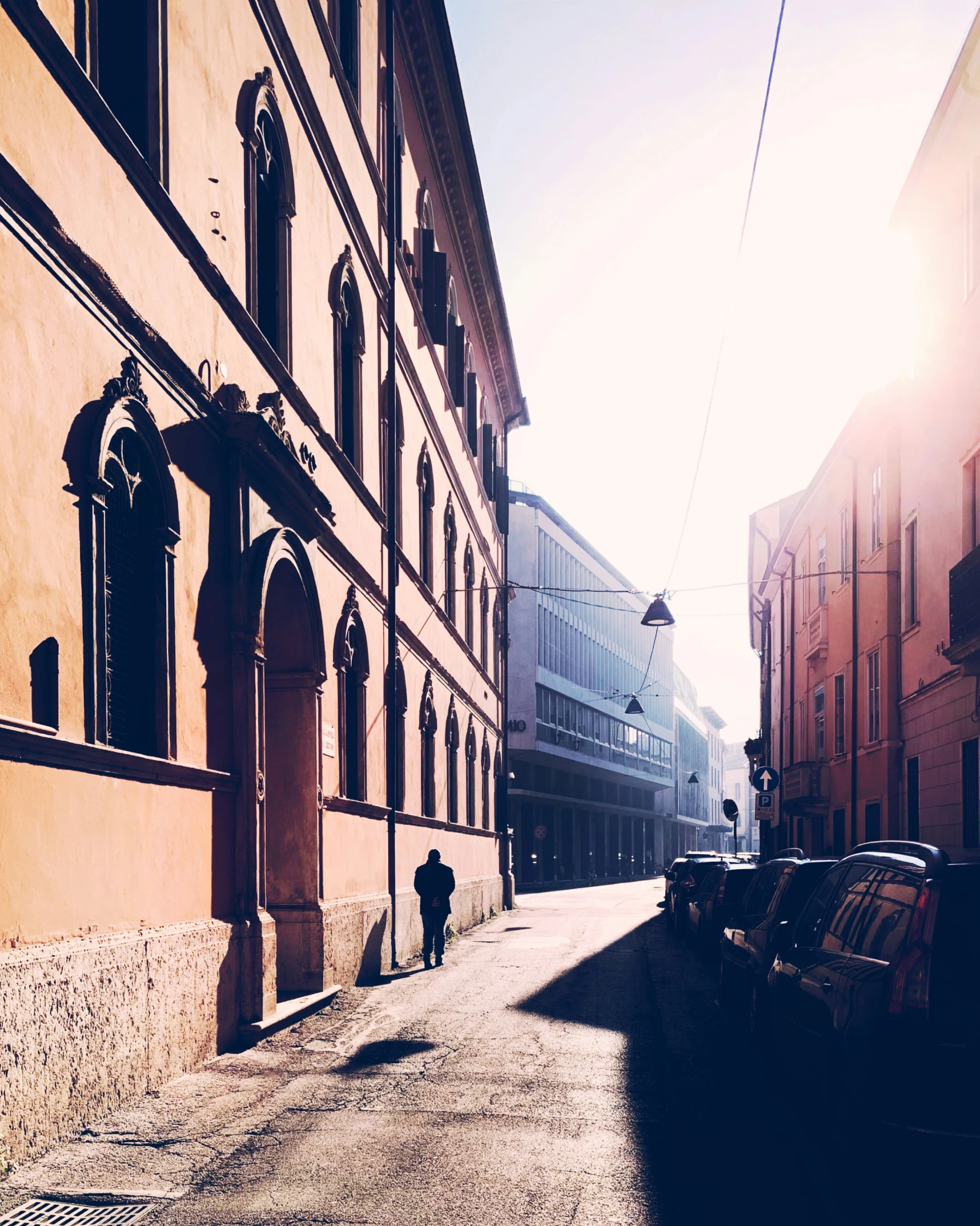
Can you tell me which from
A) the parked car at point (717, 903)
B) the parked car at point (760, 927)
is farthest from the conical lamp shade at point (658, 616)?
the parked car at point (760, 927)

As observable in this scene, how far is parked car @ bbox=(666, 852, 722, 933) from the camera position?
21781 mm

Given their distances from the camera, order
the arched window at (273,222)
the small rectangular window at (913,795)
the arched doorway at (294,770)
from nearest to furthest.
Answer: the arched window at (273,222), the arched doorway at (294,770), the small rectangular window at (913,795)

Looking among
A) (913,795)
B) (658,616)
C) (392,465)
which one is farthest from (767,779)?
(392,465)

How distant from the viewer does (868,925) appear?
648cm

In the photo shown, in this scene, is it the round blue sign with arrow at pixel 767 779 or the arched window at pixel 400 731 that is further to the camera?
the round blue sign with arrow at pixel 767 779

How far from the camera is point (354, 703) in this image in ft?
53.5

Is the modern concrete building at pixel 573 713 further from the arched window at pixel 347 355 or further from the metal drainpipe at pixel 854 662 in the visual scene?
the arched window at pixel 347 355

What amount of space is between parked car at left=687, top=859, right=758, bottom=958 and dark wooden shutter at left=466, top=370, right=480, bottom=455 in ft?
43.0

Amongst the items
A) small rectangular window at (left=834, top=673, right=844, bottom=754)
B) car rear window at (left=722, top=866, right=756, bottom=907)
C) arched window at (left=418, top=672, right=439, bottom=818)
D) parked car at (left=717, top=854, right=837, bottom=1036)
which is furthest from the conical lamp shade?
parked car at (left=717, top=854, right=837, bottom=1036)

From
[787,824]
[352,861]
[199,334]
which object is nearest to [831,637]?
[787,824]

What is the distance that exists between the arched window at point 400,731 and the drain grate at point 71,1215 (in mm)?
12698

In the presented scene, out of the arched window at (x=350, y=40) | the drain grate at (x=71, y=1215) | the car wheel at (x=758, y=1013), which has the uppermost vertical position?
the arched window at (x=350, y=40)

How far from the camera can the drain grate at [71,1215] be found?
5.57 metres

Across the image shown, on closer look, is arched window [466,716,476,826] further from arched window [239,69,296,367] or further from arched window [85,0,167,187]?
arched window [85,0,167,187]
